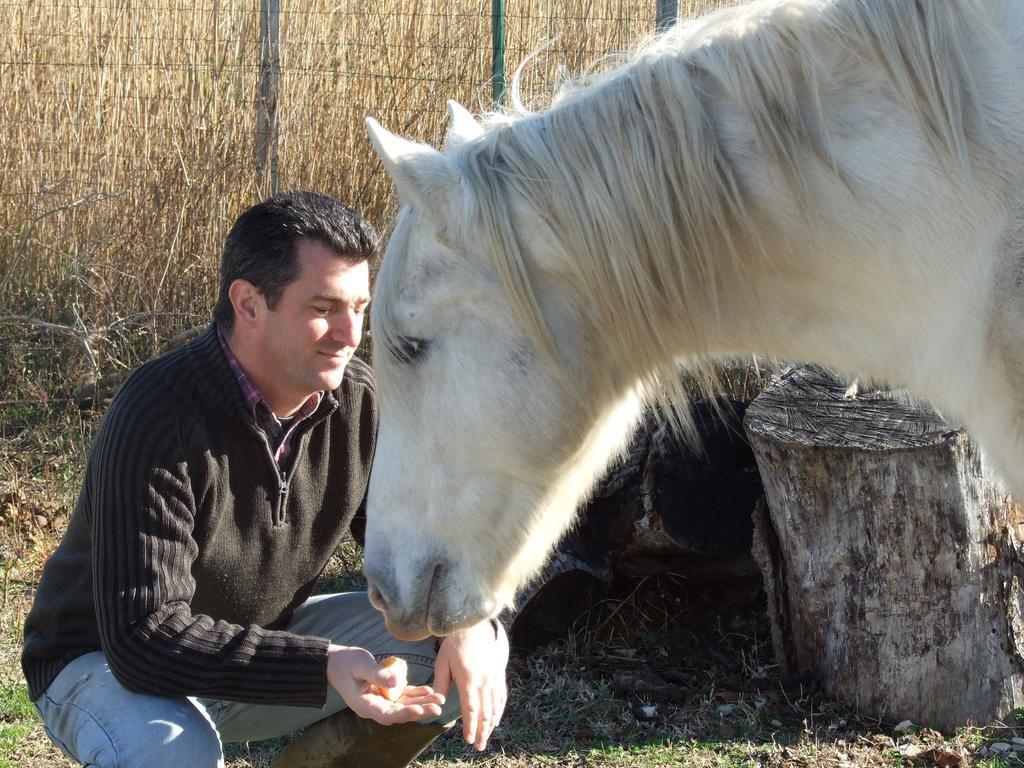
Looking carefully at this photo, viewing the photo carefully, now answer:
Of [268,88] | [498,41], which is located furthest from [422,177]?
[268,88]

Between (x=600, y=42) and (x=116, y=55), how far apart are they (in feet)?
8.94

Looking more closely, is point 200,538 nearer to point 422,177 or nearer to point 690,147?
point 422,177

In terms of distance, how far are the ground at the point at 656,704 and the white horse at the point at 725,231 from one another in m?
1.90

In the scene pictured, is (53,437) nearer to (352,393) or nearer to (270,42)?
(270,42)

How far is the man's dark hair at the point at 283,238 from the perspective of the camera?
7.94 ft

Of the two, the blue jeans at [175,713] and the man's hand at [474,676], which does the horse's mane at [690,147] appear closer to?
the man's hand at [474,676]

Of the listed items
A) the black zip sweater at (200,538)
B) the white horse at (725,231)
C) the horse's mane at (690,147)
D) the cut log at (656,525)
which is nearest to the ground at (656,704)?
the cut log at (656,525)

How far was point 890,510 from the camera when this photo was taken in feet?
11.4

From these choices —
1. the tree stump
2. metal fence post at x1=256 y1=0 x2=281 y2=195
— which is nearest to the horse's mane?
the tree stump

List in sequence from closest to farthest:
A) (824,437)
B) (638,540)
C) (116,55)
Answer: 1. (824,437)
2. (638,540)
3. (116,55)

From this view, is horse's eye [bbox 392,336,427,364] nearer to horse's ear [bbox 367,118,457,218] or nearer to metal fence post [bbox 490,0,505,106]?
horse's ear [bbox 367,118,457,218]

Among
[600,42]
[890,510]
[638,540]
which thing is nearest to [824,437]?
[890,510]

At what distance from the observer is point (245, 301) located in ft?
8.14

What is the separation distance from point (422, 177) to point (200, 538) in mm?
1111
